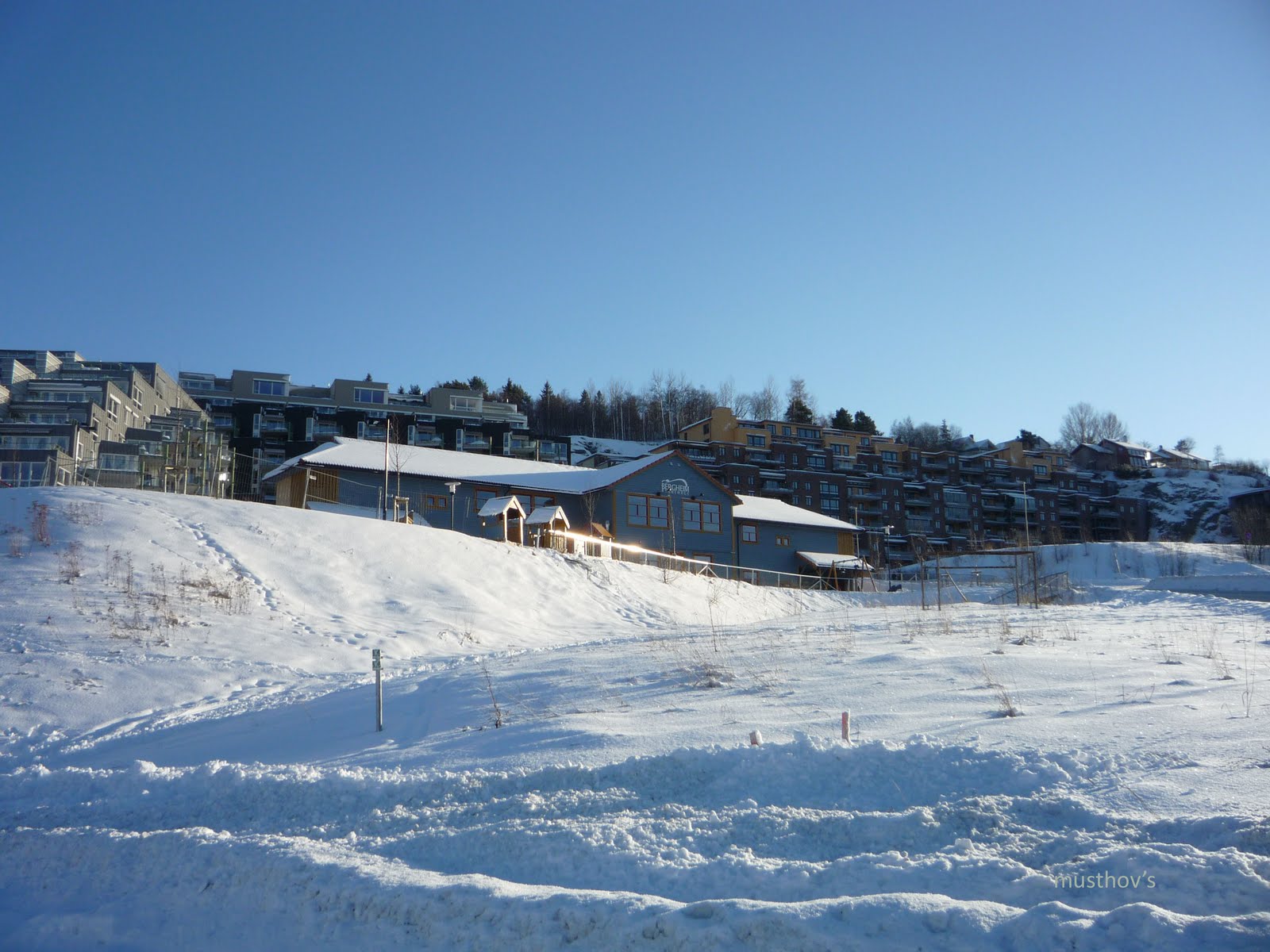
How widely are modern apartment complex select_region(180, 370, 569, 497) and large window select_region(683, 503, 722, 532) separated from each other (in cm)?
2751

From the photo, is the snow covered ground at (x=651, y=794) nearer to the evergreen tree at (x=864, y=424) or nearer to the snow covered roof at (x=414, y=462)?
the snow covered roof at (x=414, y=462)

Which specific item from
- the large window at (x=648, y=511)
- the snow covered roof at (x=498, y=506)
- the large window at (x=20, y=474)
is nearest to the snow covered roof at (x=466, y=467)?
the large window at (x=648, y=511)

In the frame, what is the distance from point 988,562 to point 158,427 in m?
66.3

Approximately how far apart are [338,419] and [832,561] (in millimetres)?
49189

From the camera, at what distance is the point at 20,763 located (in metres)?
9.25

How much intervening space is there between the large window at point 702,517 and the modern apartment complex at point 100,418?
22131mm

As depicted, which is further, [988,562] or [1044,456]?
[1044,456]

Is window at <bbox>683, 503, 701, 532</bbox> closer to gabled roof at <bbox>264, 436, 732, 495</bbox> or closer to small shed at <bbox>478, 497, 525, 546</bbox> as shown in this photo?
gabled roof at <bbox>264, 436, 732, 495</bbox>

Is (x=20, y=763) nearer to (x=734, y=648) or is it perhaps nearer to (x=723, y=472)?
(x=734, y=648)

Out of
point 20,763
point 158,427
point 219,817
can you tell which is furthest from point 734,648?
point 158,427

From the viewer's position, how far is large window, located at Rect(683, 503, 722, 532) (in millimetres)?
45531

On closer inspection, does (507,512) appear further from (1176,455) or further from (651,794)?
(1176,455)

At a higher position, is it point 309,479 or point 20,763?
point 309,479

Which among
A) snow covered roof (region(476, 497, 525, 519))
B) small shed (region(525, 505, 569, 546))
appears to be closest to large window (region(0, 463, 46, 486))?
snow covered roof (region(476, 497, 525, 519))
